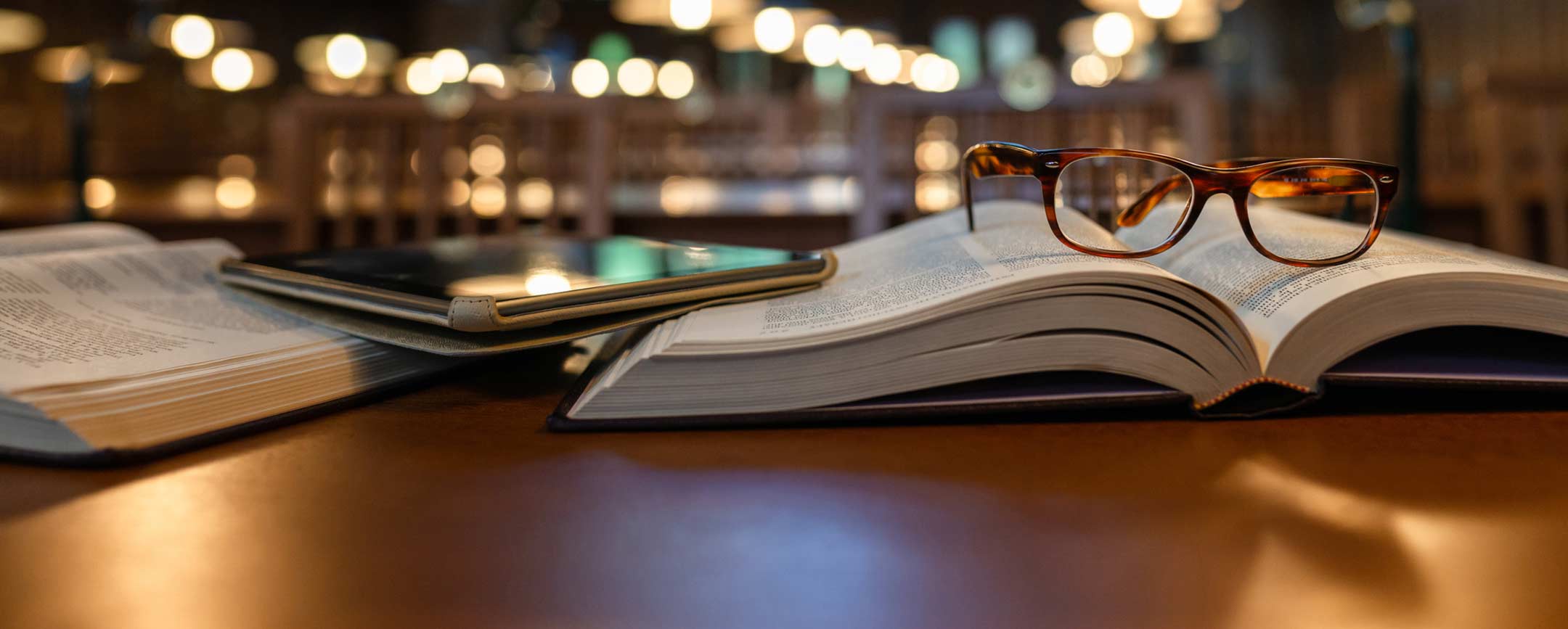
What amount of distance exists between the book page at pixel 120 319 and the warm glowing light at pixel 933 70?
800 centimetres

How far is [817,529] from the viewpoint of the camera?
0.22 metres

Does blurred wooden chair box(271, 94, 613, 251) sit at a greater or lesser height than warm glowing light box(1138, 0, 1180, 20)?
lesser

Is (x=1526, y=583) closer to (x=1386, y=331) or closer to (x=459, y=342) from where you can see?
(x=1386, y=331)

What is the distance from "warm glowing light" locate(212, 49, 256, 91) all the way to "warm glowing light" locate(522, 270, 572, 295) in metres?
8.12

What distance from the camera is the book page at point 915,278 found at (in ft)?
1.01

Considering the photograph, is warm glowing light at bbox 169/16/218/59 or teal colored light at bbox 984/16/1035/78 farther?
teal colored light at bbox 984/16/1035/78

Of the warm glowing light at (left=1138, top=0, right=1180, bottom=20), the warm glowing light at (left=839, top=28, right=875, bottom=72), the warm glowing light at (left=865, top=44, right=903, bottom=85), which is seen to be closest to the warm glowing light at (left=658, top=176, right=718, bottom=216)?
the warm glowing light at (left=1138, top=0, right=1180, bottom=20)

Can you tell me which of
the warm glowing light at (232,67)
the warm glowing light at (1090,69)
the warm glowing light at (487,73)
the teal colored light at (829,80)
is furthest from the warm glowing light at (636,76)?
the warm glowing light at (1090,69)

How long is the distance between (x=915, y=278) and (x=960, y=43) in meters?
8.46

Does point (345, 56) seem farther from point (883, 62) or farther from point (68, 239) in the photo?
point (68, 239)

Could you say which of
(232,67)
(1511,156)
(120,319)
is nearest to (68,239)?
(120,319)

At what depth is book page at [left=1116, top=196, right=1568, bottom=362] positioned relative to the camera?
0.31m

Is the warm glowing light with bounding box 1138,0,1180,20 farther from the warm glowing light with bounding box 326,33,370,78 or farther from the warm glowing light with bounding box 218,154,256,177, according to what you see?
the warm glowing light with bounding box 218,154,256,177

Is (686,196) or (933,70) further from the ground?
(933,70)
